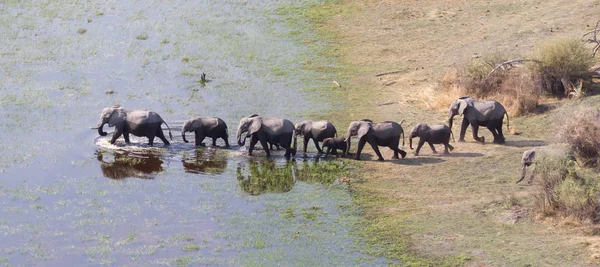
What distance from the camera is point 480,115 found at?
2406 centimetres

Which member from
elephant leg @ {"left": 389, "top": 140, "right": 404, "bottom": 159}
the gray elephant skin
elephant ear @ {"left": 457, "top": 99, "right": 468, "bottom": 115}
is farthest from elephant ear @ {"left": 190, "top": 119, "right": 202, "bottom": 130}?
elephant ear @ {"left": 457, "top": 99, "right": 468, "bottom": 115}

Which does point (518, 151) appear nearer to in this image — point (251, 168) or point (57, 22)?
point (251, 168)

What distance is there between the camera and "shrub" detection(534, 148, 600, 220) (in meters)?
18.5

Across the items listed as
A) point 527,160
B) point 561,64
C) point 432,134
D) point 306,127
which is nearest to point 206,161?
point 306,127

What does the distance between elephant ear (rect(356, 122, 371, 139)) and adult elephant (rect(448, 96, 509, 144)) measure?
96.9 inches

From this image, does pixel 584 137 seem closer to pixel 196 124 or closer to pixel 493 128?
pixel 493 128

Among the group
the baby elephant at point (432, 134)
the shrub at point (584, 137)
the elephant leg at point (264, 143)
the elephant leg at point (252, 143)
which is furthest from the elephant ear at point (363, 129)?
the shrub at point (584, 137)

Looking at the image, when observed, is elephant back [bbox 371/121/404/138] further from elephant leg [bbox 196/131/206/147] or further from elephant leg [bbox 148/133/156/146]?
elephant leg [bbox 148/133/156/146]

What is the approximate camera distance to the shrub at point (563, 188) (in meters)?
18.5

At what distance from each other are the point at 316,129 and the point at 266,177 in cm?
214

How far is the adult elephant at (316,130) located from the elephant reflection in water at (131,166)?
11.3ft

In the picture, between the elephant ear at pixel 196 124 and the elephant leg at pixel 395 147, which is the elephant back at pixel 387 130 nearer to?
the elephant leg at pixel 395 147

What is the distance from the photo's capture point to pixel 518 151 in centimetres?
2317

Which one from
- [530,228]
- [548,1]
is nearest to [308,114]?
[530,228]
